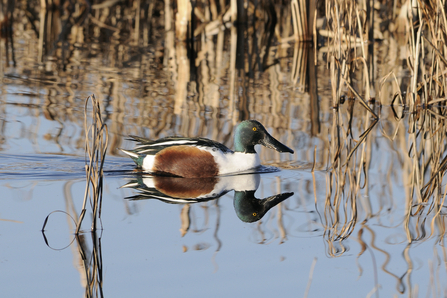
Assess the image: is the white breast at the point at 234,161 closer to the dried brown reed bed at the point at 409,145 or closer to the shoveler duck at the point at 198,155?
the shoveler duck at the point at 198,155

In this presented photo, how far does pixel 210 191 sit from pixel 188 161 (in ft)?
1.81

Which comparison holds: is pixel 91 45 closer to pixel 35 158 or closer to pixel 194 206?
pixel 35 158

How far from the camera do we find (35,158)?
6.47 meters

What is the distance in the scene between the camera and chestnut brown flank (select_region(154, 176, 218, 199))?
5.59 meters

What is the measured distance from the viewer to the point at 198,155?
241 inches

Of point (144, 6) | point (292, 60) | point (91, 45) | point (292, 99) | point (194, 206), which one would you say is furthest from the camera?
point (144, 6)

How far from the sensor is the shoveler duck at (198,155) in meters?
6.14

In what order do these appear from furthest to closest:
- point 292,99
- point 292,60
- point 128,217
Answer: point 292,60
point 292,99
point 128,217

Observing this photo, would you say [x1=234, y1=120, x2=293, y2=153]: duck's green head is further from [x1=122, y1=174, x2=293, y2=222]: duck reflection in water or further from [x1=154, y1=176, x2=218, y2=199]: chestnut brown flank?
[x1=154, y1=176, x2=218, y2=199]: chestnut brown flank

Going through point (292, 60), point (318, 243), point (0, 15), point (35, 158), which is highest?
point (0, 15)

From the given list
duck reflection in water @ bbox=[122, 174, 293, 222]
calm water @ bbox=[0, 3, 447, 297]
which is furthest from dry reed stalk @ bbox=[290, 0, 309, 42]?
duck reflection in water @ bbox=[122, 174, 293, 222]

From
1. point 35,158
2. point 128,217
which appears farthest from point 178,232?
point 35,158

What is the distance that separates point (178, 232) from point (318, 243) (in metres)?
0.90

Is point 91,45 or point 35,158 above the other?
point 91,45
